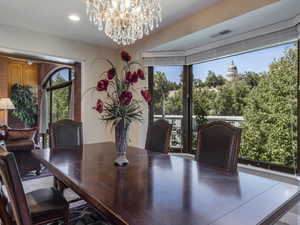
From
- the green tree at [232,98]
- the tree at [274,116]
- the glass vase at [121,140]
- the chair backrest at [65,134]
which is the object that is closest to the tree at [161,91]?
the green tree at [232,98]

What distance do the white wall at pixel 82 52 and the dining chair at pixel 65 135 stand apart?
1212mm

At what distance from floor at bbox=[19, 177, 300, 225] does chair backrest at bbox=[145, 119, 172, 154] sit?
52.7 inches

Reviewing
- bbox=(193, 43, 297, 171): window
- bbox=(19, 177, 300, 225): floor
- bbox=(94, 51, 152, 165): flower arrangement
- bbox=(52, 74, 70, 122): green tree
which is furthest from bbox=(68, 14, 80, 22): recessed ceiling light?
bbox=(52, 74, 70, 122): green tree

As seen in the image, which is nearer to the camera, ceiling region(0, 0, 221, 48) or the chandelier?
the chandelier

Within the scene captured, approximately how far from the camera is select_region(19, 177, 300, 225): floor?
2.19 metres

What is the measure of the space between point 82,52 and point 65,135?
1898mm

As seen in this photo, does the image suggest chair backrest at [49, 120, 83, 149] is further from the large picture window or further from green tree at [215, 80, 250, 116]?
green tree at [215, 80, 250, 116]

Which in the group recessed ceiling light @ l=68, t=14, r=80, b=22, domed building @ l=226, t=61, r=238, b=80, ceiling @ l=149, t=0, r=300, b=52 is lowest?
domed building @ l=226, t=61, r=238, b=80

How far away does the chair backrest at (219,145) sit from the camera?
69.7 inches

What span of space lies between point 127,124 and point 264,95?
6.22 ft

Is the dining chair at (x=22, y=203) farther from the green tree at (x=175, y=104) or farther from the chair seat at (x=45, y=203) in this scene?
the green tree at (x=175, y=104)

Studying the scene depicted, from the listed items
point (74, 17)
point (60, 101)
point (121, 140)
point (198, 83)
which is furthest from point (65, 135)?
point (60, 101)

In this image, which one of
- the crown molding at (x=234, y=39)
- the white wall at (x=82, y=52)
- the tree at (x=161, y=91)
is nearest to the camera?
the crown molding at (x=234, y=39)

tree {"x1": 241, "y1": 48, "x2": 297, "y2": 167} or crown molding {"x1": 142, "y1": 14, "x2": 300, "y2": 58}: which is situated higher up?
crown molding {"x1": 142, "y1": 14, "x2": 300, "y2": 58}
